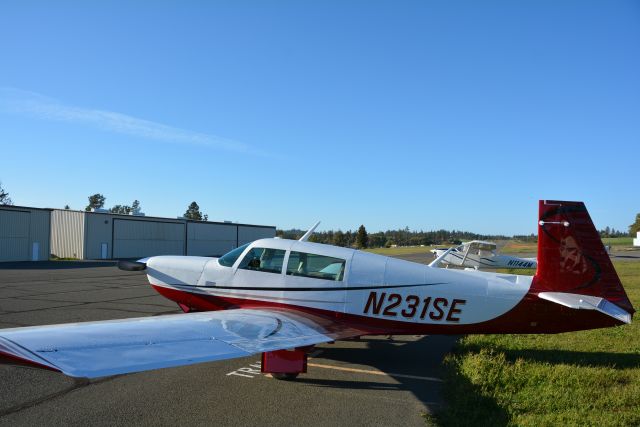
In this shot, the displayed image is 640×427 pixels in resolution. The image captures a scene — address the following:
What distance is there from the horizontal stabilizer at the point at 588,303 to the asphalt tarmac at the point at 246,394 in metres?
1.95

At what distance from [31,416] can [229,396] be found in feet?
6.60

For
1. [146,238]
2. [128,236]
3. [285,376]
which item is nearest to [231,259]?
[285,376]

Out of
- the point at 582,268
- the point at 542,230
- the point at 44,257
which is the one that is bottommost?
the point at 44,257

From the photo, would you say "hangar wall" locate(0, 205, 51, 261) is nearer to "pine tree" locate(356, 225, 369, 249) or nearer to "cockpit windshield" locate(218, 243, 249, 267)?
"cockpit windshield" locate(218, 243, 249, 267)

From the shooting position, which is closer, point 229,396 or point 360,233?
point 229,396

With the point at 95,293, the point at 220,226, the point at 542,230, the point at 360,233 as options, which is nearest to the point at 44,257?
the point at 220,226

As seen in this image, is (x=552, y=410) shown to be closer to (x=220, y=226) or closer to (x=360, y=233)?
(x=220, y=226)

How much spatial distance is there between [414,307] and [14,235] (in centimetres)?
3545

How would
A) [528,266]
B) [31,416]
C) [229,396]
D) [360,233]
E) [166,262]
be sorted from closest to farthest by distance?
[31,416], [229,396], [166,262], [528,266], [360,233]

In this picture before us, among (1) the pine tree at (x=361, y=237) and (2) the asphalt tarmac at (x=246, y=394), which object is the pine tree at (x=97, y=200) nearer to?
(1) the pine tree at (x=361, y=237)

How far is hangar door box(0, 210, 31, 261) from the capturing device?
32.3 m

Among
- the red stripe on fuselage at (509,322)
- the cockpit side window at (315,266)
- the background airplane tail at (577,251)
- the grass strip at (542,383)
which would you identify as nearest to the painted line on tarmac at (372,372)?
the grass strip at (542,383)

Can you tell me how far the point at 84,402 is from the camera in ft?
16.6

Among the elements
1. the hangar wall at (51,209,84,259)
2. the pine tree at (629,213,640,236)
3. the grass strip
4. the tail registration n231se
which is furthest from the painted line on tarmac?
the pine tree at (629,213,640,236)
